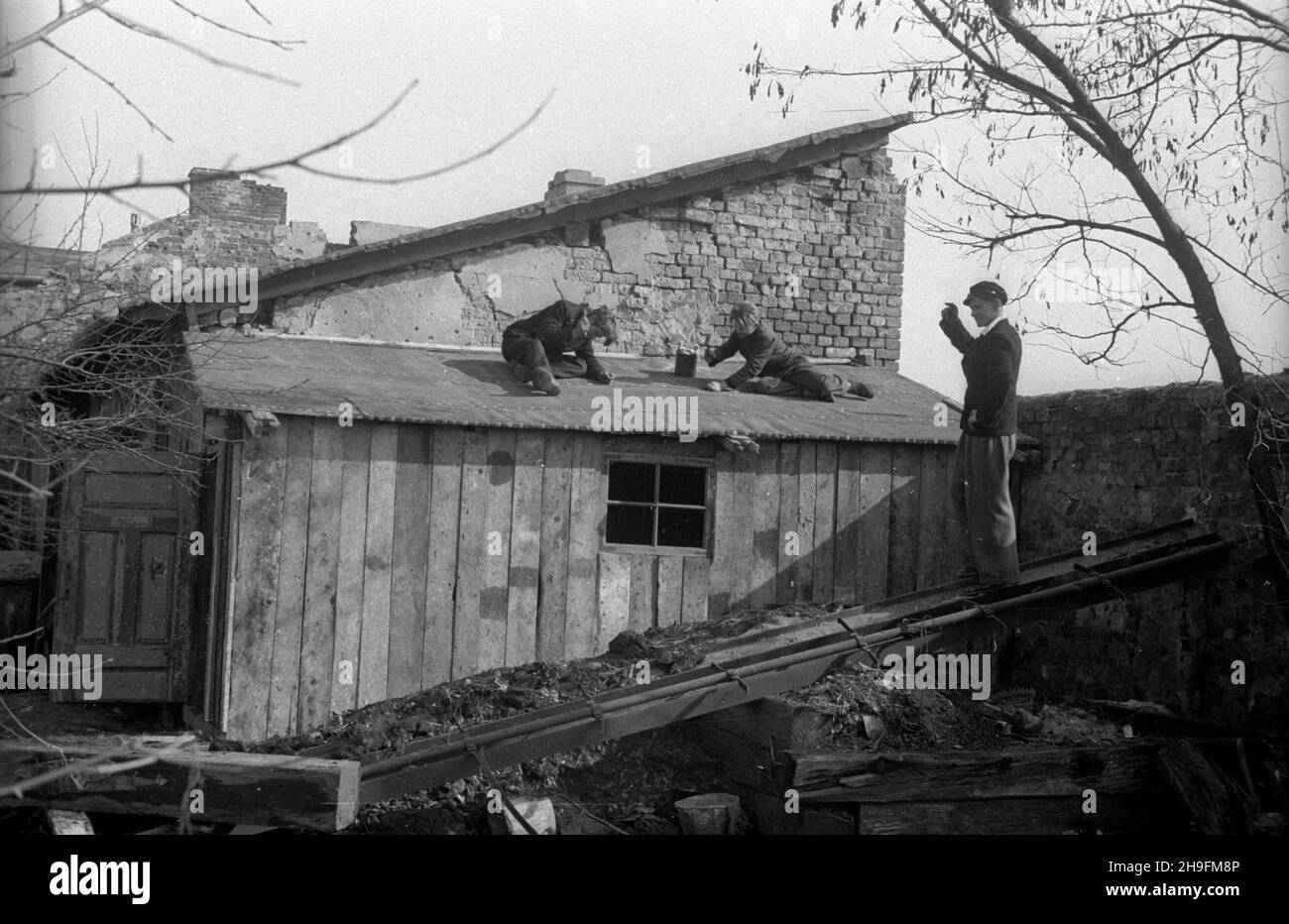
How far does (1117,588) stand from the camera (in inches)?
293

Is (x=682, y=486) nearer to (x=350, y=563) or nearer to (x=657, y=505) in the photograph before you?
(x=657, y=505)

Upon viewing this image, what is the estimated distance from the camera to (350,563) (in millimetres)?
8617

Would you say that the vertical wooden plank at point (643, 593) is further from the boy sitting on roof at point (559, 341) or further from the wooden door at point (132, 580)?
the wooden door at point (132, 580)

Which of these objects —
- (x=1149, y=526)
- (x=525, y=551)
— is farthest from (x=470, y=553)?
(x=1149, y=526)

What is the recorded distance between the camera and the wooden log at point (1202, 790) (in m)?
6.33

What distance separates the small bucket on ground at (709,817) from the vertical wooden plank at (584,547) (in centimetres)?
234

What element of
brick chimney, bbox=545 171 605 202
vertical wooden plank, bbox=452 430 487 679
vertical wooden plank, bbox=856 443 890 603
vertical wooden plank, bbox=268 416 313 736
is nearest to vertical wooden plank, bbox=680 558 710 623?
vertical wooden plank, bbox=856 443 890 603

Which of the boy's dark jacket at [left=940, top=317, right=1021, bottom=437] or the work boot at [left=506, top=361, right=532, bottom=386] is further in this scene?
the work boot at [left=506, top=361, right=532, bottom=386]

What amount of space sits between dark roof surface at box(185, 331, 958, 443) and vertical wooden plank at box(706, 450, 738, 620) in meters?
0.35

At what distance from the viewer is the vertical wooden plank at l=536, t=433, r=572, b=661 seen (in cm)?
912

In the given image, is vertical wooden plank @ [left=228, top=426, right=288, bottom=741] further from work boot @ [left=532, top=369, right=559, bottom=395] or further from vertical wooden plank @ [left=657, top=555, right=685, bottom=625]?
vertical wooden plank @ [left=657, top=555, right=685, bottom=625]

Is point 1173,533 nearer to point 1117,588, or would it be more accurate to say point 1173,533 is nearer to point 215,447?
point 1117,588
